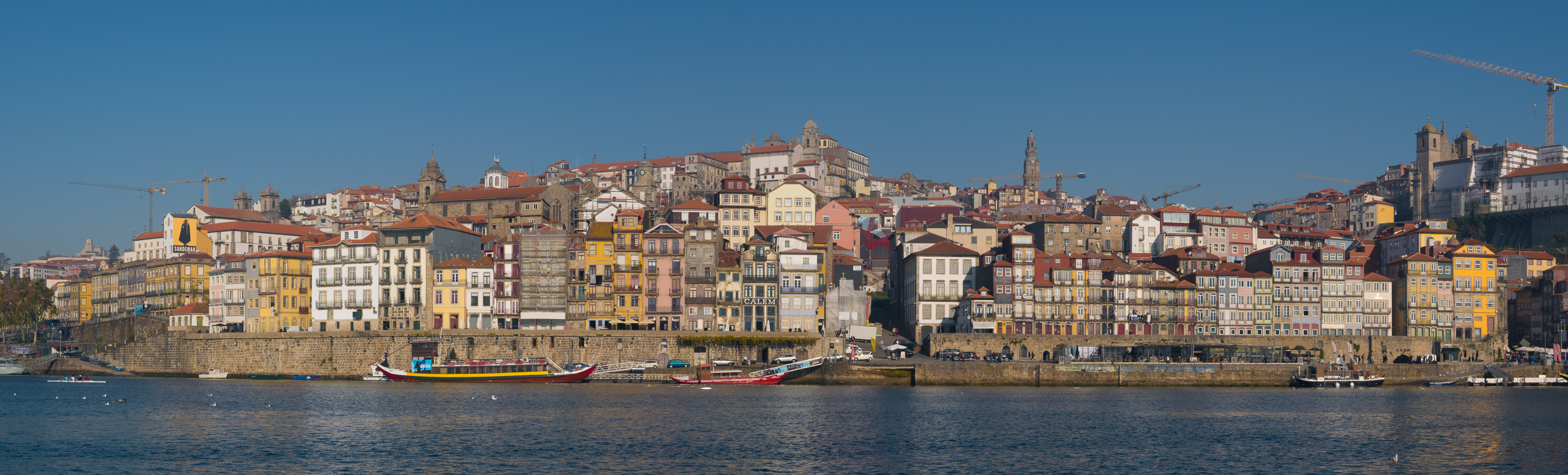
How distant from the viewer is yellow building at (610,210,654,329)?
90.5 m

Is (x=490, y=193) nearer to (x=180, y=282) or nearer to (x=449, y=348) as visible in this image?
(x=180, y=282)

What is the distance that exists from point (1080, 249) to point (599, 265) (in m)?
42.0

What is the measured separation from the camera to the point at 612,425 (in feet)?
176

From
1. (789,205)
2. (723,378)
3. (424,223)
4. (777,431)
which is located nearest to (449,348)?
(424,223)

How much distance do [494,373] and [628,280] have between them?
1235 centimetres

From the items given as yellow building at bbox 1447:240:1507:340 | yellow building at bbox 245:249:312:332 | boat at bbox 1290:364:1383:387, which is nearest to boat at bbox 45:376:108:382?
yellow building at bbox 245:249:312:332

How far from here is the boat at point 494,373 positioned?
82875mm

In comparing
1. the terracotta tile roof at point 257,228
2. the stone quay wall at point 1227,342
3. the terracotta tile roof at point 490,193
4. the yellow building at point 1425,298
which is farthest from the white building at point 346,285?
the yellow building at point 1425,298

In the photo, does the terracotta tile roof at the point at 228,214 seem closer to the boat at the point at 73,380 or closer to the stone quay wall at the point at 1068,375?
the boat at the point at 73,380

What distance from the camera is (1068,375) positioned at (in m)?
80.9

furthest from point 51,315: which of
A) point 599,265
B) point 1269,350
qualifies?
point 1269,350

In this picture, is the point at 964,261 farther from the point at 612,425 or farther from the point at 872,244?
the point at 612,425

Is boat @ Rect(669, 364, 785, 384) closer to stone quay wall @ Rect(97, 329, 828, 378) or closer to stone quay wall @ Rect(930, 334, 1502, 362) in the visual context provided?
stone quay wall @ Rect(97, 329, 828, 378)

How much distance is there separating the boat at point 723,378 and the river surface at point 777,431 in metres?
4.62
